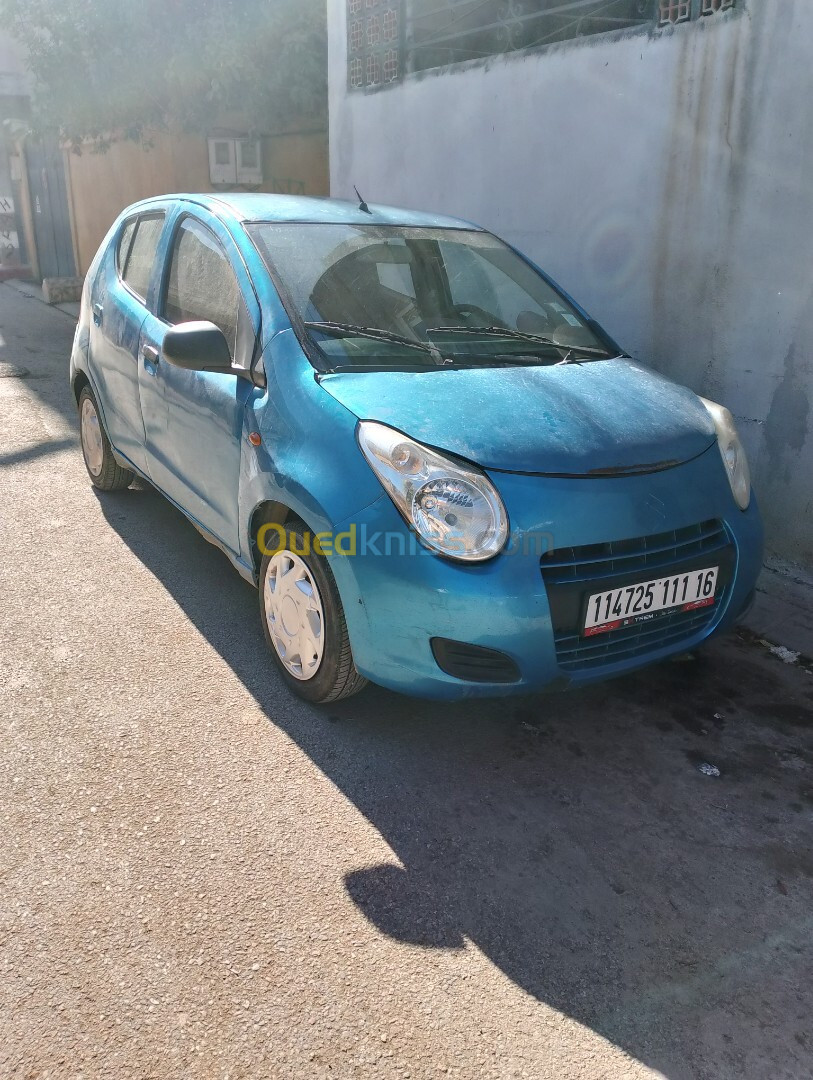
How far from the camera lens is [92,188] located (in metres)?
14.6

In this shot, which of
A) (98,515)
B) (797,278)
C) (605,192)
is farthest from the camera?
(605,192)

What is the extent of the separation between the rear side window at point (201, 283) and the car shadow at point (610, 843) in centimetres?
127

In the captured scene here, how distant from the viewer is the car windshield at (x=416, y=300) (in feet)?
10.3

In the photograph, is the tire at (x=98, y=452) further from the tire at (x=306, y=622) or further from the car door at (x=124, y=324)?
the tire at (x=306, y=622)

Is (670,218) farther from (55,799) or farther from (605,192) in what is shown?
(55,799)

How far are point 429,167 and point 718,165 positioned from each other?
9.04 feet

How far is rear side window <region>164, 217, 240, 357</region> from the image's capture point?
3.34m

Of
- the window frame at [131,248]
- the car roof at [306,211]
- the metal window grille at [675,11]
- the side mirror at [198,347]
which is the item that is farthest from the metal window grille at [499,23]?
the side mirror at [198,347]

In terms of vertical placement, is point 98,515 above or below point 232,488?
below

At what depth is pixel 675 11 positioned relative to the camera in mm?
4719

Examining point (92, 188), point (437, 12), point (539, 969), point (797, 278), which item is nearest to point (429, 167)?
point (437, 12)

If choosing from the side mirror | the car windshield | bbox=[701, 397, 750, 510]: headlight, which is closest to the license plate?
bbox=[701, 397, 750, 510]: headlight

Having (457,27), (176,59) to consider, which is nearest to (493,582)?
(457,27)

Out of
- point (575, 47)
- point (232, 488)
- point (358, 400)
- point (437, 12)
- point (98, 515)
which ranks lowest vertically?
point (98, 515)
